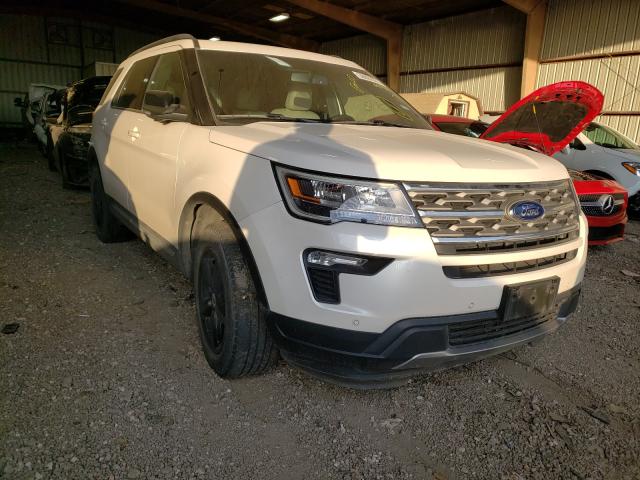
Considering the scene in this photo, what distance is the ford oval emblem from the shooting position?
82.0 inches

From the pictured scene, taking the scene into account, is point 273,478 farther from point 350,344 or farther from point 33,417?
point 33,417

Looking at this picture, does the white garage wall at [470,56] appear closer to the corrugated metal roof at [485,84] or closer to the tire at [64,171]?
the corrugated metal roof at [485,84]

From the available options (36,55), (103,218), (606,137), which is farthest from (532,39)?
(36,55)

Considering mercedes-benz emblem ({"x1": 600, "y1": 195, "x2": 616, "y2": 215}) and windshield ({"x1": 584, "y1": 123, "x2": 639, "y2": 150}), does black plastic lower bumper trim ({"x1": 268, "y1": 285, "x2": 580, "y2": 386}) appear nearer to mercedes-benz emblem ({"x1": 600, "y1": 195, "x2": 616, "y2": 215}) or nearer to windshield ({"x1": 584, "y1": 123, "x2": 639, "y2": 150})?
mercedes-benz emblem ({"x1": 600, "y1": 195, "x2": 616, "y2": 215})

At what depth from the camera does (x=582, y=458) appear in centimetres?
208

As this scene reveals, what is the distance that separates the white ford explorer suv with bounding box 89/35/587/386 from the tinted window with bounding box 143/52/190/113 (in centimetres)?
3

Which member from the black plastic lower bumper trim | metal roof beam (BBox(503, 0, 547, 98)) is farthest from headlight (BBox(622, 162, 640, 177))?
the black plastic lower bumper trim

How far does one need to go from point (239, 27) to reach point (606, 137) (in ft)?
55.3

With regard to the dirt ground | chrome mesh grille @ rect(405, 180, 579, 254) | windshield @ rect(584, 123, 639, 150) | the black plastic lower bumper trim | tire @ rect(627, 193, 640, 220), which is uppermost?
windshield @ rect(584, 123, 639, 150)

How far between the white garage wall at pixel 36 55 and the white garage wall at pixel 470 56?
15.1m

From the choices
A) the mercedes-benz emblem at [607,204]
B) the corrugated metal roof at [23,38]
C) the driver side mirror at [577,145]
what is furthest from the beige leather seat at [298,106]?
the corrugated metal roof at [23,38]

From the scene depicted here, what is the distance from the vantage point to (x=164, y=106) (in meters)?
2.79

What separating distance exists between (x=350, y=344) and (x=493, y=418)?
943 mm

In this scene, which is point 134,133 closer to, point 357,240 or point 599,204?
point 357,240
